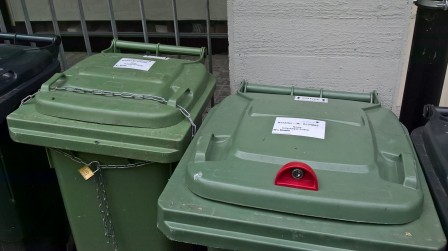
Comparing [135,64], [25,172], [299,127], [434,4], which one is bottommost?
[25,172]

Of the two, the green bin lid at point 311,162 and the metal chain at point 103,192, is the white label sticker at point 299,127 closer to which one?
the green bin lid at point 311,162

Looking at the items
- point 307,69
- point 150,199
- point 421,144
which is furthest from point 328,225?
point 307,69

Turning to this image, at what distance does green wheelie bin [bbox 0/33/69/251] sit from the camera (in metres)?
2.12

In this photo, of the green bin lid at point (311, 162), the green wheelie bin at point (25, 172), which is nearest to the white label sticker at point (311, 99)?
the green bin lid at point (311, 162)

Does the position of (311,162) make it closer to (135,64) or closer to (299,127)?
(299,127)

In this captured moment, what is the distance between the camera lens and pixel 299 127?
1.65 meters

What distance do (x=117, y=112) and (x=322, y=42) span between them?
1.16m

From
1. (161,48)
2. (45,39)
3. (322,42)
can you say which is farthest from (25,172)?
(322,42)

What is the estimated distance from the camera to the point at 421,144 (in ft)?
5.88

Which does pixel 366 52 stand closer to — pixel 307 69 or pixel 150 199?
pixel 307 69

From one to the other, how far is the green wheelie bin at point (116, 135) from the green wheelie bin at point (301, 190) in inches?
7.5

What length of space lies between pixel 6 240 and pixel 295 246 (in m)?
1.71

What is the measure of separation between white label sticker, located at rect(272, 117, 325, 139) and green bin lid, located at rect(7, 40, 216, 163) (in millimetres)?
374

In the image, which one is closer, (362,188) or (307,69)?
(362,188)
